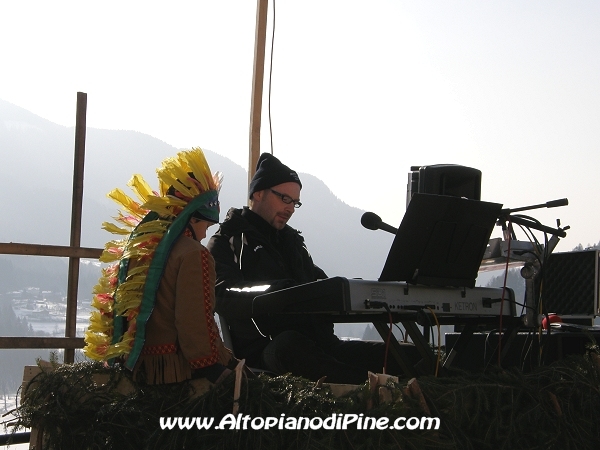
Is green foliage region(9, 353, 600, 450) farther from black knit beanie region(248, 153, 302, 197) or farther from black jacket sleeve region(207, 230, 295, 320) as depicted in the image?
black knit beanie region(248, 153, 302, 197)

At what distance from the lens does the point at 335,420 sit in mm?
1740

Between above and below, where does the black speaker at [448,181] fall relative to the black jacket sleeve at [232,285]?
above

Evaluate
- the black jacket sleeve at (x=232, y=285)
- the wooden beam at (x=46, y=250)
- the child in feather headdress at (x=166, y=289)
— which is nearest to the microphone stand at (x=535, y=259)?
the black jacket sleeve at (x=232, y=285)

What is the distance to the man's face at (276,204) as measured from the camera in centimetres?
326

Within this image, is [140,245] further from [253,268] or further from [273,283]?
[253,268]

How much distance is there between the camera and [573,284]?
3.35m

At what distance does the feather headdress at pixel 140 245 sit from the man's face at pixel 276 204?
0.68 m

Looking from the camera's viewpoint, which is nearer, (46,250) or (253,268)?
(253,268)

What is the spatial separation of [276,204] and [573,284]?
136cm

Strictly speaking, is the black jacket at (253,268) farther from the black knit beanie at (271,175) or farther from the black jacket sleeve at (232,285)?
the black knit beanie at (271,175)

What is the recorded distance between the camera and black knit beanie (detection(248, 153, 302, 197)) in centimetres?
325

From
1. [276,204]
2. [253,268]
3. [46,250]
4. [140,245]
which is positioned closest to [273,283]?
[140,245]

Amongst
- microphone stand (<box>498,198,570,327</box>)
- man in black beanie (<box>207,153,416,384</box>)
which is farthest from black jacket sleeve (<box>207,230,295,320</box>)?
microphone stand (<box>498,198,570,327</box>)

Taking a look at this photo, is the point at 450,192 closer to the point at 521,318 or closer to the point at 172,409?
the point at 521,318
